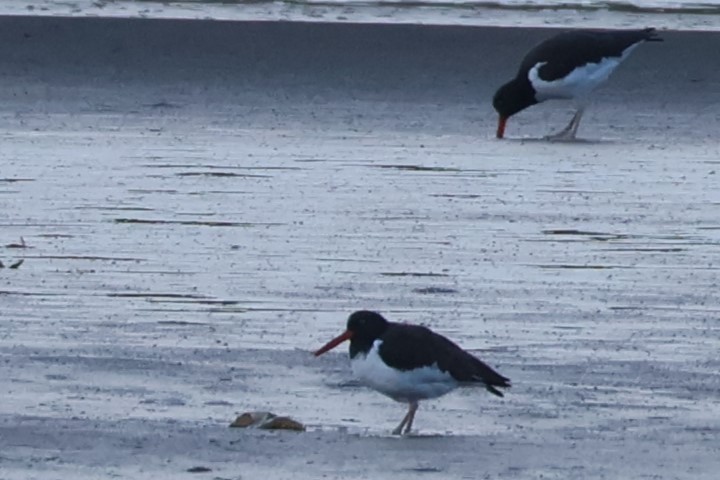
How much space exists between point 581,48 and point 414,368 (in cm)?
973

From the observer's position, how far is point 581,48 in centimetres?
1648

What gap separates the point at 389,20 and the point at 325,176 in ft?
25.0

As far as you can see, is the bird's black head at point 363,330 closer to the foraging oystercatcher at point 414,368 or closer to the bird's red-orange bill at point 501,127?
the foraging oystercatcher at point 414,368

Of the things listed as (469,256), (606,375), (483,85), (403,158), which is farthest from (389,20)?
(606,375)

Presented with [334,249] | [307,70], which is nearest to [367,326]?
[334,249]

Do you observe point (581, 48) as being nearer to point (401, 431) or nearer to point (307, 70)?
point (307, 70)

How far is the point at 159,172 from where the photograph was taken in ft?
44.9

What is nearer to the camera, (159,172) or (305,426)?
(305,426)

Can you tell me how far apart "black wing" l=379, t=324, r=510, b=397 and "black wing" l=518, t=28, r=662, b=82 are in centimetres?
948

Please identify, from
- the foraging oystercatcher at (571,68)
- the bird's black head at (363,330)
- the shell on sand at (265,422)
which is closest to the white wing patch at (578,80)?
the foraging oystercatcher at (571,68)

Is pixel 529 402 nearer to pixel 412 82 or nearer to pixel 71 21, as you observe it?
pixel 412 82

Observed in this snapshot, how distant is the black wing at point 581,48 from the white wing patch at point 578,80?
0.04m

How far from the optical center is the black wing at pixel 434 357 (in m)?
7.09

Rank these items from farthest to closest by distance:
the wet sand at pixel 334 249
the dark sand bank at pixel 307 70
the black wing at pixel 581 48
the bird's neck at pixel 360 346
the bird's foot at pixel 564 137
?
1. the dark sand bank at pixel 307 70
2. the black wing at pixel 581 48
3. the bird's foot at pixel 564 137
4. the bird's neck at pixel 360 346
5. the wet sand at pixel 334 249
